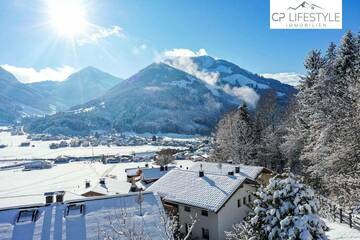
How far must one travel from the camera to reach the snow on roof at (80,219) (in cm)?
1598

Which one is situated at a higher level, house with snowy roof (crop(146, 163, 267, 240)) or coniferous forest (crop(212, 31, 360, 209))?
coniferous forest (crop(212, 31, 360, 209))

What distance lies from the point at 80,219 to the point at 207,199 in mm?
9969

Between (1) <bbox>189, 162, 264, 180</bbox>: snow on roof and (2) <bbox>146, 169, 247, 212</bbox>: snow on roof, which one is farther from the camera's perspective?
(1) <bbox>189, 162, 264, 180</bbox>: snow on roof

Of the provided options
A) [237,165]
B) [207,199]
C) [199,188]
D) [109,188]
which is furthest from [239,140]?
[207,199]

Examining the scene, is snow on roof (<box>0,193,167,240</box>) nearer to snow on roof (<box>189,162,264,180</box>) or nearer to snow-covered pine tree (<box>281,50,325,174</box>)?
snow on roof (<box>189,162,264,180</box>)

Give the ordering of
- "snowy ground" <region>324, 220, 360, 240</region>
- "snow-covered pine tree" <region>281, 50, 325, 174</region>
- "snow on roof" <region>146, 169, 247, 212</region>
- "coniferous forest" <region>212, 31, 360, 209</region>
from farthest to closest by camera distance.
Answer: "snow-covered pine tree" <region>281, 50, 325, 174</region>
"snow on roof" <region>146, 169, 247, 212</region>
"coniferous forest" <region>212, 31, 360, 209</region>
"snowy ground" <region>324, 220, 360, 240</region>

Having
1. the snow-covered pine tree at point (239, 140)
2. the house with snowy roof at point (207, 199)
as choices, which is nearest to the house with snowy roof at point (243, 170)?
the house with snowy roof at point (207, 199)

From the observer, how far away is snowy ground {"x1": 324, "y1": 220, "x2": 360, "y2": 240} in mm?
17195

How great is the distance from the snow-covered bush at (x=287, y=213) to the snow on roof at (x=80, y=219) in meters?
5.40

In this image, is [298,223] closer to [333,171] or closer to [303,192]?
[303,192]

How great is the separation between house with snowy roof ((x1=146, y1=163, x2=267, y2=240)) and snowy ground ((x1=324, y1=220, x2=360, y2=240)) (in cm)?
622

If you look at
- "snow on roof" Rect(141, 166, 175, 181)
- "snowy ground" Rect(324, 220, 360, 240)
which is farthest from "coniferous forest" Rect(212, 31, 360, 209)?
"snow on roof" Rect(141, 166, 175, 181)

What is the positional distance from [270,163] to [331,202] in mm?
23399

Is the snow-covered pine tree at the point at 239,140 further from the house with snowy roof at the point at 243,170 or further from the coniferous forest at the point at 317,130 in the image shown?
the house with snowy roof at the point at 243,170
